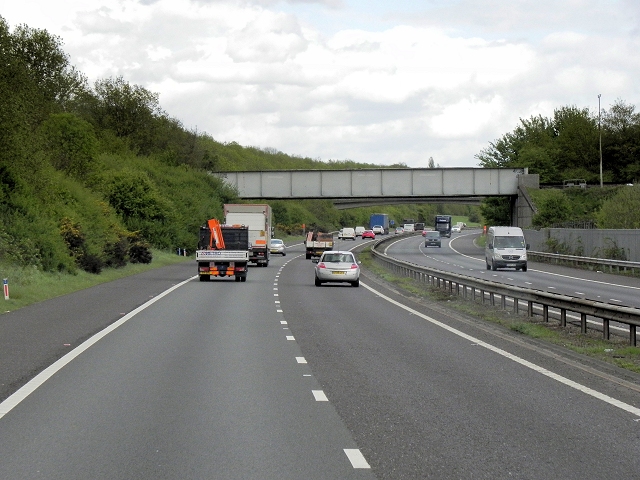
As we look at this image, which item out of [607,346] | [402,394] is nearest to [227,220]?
[607,346]

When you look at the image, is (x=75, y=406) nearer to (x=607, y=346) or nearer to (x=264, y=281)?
(x=607, y=346)

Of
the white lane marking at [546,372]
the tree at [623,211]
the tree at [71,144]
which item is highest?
the tree at [71,144]

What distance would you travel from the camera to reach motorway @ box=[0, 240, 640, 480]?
8031mm

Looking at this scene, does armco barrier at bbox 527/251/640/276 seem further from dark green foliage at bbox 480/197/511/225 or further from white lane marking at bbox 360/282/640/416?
dark green foliage at bbox 480/197/511/225

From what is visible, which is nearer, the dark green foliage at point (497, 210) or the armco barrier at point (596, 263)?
the armco barrier at point (596, 263)

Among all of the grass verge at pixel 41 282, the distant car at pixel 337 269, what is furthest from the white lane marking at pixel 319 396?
the distant car at pixel 337 269

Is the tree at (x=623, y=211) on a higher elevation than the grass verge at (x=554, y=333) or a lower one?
higher

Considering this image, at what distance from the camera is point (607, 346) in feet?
55.1

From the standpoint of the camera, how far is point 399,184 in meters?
86.9

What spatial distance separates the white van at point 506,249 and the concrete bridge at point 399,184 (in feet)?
100

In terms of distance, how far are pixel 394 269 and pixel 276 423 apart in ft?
126

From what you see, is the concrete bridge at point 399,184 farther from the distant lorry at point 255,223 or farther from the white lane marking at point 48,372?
the white lane marking at point 48,372

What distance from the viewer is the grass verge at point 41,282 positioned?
2912 centimetres

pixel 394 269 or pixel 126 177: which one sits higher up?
pixel 126 177
